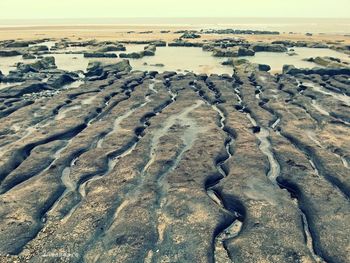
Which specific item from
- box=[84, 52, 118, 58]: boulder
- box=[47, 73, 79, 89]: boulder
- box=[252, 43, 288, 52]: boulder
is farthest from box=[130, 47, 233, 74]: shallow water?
box=[47, 73, 79, 89]: boulder

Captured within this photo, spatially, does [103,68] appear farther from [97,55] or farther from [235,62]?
[97,55]

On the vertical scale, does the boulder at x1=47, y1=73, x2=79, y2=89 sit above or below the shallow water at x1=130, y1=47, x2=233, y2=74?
above

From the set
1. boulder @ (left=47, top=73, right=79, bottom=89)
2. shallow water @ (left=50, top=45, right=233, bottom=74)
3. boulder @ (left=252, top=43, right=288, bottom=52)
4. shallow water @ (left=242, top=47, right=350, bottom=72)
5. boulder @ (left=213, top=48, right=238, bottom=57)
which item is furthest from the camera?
boulder @ (left=252, top=43, right=288, bottom=52)

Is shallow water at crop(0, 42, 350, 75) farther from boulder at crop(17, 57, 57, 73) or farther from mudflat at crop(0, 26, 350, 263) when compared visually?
mudflat at crop(0, 26, 350, 263)

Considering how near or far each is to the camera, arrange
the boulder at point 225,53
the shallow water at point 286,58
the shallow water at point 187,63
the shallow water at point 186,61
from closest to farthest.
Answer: the shallow water at point 187,63 → the shallow water at point 186,61 → the shallow water at point 286,58 → the boulder at point 225,53

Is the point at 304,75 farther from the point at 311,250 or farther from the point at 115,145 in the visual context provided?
the point at 311,250

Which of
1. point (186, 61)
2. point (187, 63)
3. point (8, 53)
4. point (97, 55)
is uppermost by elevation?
point (187, 63)

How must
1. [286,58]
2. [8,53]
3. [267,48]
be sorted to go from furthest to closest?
[267,48]
[8,53]
[286,58]

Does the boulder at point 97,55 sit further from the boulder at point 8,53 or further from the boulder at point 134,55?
the boulder at point 8,53

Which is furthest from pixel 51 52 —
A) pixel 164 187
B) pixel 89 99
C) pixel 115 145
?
pixel 164 187

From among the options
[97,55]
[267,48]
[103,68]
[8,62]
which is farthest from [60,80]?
[267,48]

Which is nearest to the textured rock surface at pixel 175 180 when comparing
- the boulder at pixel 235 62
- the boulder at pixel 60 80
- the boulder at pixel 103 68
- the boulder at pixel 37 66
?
the boulder at pixel 60 80
